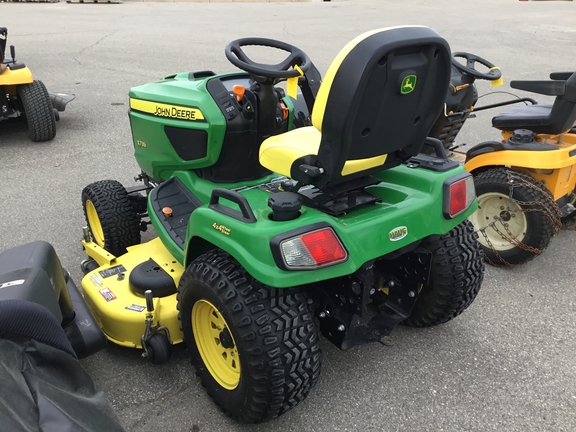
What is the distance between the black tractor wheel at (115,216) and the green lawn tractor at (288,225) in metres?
0.01

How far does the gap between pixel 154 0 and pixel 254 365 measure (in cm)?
2316

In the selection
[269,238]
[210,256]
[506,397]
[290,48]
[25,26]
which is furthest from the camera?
[25,26]

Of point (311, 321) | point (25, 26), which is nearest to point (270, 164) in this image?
point (311, 321)

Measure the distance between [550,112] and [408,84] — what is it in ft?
5.85

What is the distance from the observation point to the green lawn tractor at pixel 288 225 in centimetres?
175

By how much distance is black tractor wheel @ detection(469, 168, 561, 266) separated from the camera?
3.02m

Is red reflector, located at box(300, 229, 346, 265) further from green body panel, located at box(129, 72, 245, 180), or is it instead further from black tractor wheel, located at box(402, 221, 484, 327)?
green body panel, located at box(129, 72, 245, 180)

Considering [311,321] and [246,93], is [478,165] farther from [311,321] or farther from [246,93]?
[311,321]

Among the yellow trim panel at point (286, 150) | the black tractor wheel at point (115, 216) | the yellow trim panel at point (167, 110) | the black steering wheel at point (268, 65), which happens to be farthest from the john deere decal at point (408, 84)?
the black tractor wheel at point (115, 216)

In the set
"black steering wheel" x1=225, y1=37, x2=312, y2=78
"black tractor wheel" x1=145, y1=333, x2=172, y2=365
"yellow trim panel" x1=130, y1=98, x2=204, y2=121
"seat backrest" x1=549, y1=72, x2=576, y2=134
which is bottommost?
"black tractor wheel" x1=145, y1=333, x2=172, y2=365

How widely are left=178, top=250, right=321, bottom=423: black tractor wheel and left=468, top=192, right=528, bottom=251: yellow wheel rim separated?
1.79 metres

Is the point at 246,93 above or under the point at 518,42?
above

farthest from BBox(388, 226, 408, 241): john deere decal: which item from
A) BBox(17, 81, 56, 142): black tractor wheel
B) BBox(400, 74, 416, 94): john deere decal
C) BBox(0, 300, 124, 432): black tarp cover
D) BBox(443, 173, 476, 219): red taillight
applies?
BBox(17, 81, 56, 142): black tractor wheel

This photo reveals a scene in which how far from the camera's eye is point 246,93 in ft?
8.55
